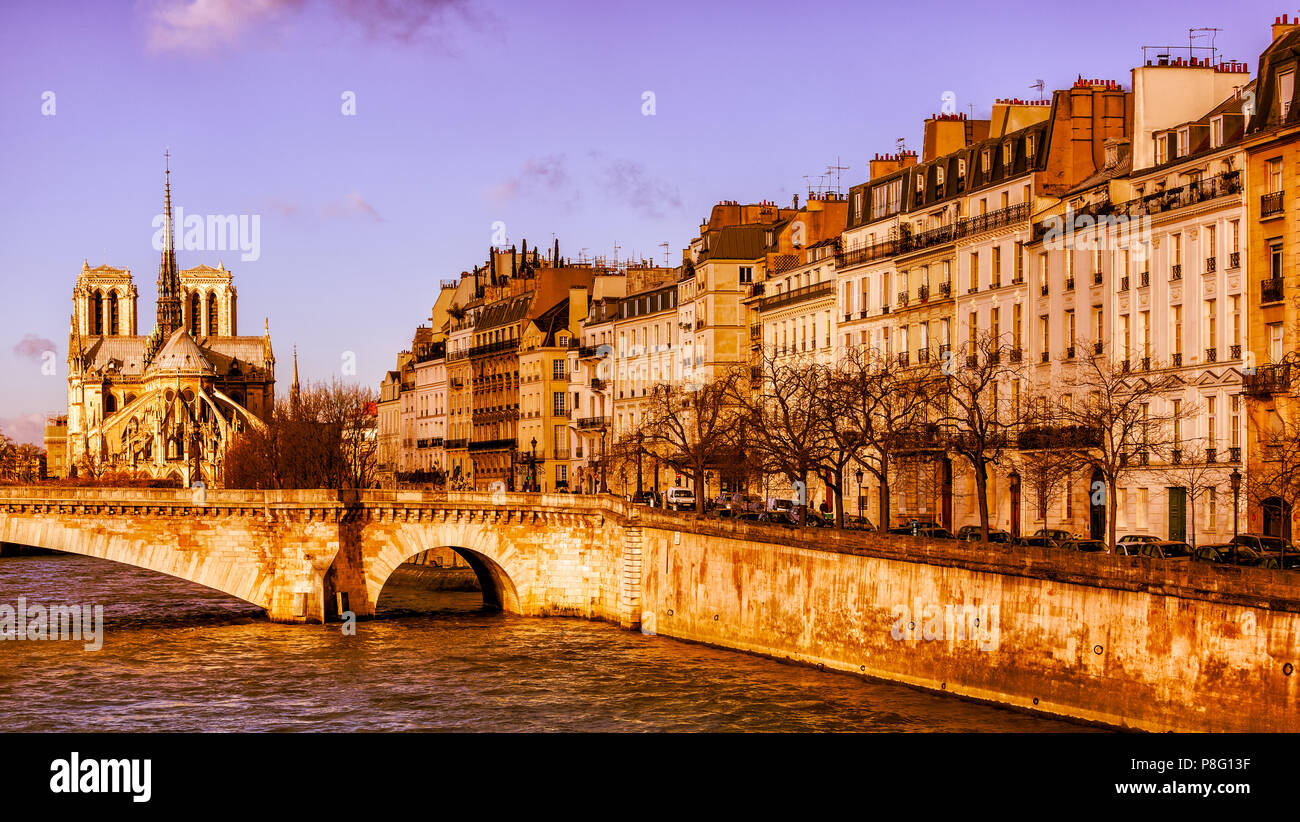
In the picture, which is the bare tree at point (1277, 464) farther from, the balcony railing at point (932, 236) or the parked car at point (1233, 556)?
the balcony railing at point (932, 236)

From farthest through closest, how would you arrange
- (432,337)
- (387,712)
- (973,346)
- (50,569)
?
(432,337), (50,569), (973,346), (387,712)

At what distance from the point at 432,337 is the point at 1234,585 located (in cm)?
10767

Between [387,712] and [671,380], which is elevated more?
[671,380]

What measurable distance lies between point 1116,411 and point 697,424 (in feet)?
80.6

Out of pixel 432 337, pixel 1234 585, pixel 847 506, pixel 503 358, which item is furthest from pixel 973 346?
pixel 432 337

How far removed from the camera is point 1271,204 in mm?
45188

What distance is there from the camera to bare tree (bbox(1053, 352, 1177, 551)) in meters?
47.2

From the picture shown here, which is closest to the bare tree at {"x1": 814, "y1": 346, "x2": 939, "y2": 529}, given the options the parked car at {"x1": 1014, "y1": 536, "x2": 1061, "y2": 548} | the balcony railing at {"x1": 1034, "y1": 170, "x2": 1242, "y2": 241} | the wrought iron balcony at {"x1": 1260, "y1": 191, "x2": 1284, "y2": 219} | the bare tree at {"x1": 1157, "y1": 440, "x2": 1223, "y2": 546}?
the parked car at {"x1": 1014, "y1": 536, "x2": 1061, "y2": 548}

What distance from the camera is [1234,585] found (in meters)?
31.5

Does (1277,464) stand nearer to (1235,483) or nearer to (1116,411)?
(1235,483)

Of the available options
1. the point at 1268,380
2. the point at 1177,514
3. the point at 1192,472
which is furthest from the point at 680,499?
the point at 1268,380

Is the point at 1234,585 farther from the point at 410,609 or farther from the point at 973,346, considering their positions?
the point at 410,609

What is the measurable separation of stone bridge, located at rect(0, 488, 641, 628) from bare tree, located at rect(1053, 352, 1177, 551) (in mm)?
15451
